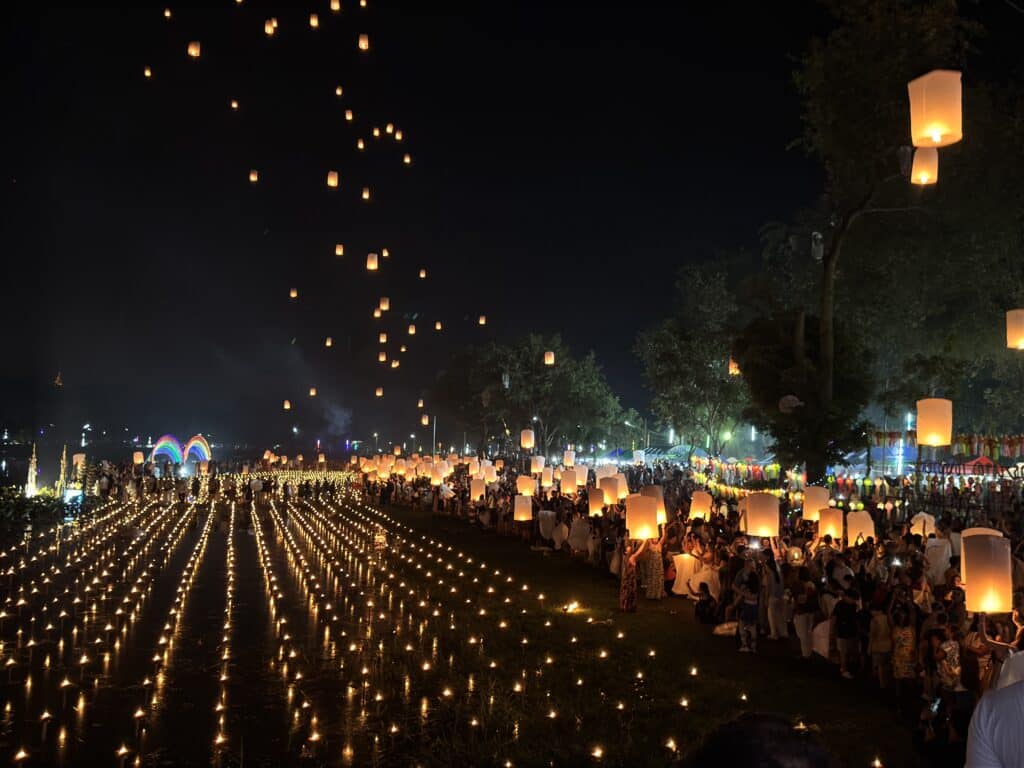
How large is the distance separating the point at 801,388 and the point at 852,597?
13672 millimetres

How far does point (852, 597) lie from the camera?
1029cm

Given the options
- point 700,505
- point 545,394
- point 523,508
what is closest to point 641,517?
point 700,505

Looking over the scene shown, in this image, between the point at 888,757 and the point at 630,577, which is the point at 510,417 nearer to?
the point at 630,577

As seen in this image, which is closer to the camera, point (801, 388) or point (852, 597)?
point (852, 597)

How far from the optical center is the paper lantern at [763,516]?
44.4ft

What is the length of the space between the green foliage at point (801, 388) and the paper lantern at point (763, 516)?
9.53 metres

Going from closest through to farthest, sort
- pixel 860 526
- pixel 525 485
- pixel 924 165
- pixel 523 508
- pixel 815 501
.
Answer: pixel 860 526, pixel 924 165, pixel 815 501, pixel 523 508, pixel 525 485

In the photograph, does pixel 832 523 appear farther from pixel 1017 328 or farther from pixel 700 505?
pixel 1017 328

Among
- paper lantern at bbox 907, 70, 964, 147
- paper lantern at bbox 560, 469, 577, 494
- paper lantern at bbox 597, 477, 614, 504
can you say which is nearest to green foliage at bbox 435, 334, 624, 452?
paper lantern at bbox 560, 469, 577, 494

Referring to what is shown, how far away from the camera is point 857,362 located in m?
24.0

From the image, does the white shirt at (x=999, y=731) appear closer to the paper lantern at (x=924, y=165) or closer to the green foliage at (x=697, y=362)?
the paper lantern at (x=924, y=165)

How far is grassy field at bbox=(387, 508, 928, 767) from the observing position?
7.66 metres

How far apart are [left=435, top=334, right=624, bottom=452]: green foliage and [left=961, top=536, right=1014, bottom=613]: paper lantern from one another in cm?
4649

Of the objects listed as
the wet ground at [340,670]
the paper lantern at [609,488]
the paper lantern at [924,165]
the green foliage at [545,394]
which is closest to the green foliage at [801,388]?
the paper lantern at [609,488]
